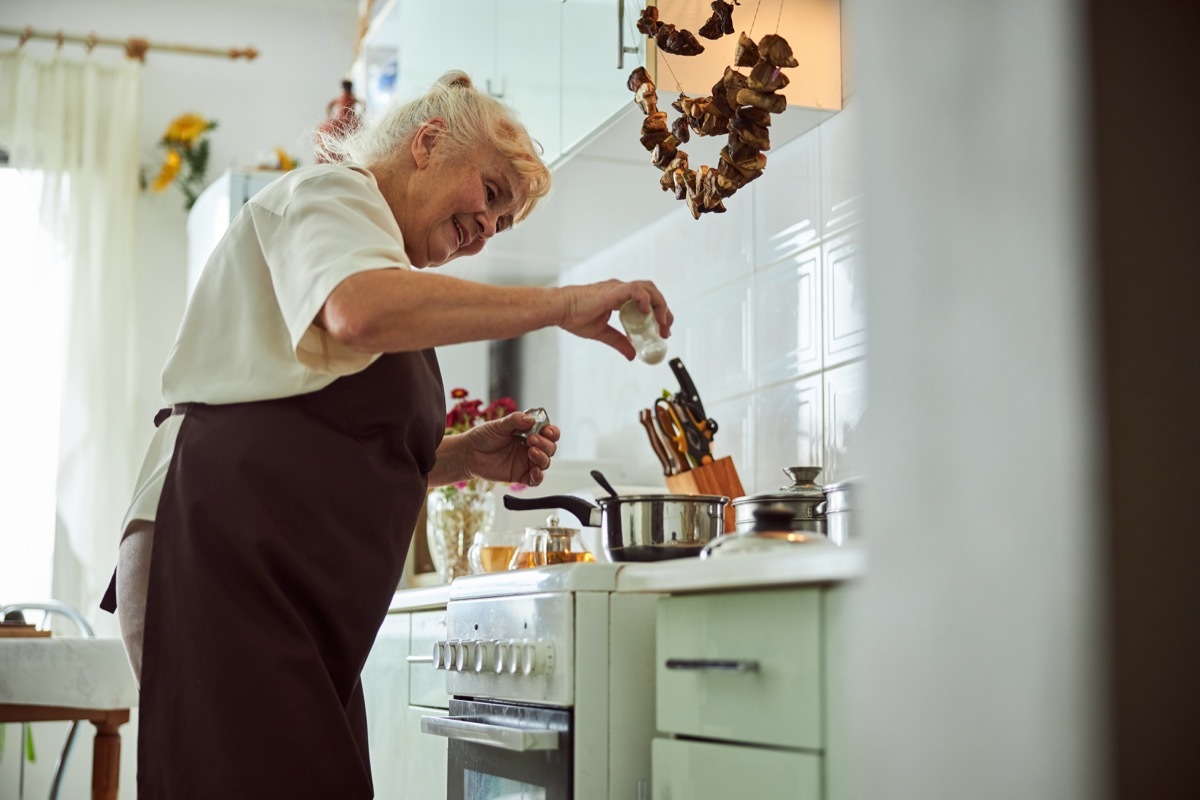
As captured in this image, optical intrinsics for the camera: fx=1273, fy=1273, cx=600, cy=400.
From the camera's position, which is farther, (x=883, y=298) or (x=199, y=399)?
(x=199, y=399)

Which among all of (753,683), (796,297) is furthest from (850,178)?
(753,683)

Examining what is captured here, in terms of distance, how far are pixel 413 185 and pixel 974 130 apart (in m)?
0.97

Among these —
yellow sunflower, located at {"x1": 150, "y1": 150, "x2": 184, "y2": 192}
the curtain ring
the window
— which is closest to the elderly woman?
the window

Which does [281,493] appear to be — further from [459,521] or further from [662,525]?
[459,521]

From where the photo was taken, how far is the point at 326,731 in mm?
1325

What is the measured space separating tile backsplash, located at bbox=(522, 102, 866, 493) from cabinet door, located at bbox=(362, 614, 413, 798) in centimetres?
63

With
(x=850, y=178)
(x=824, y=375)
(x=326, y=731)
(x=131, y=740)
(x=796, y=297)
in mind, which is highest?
(x=850, y=178)

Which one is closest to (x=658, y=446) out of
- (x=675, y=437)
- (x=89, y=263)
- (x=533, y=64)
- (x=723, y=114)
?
(x=675, y=437)

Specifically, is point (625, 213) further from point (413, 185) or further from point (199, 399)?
point (199, 399)

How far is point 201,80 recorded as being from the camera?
409 centimetres

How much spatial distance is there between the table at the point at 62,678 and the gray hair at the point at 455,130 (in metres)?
1.41

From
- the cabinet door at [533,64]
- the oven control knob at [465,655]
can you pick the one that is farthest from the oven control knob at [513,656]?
the cabinet door at [533,64]

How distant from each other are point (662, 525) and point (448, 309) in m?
0.56

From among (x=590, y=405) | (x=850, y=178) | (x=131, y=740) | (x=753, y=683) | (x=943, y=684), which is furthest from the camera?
(x=131, y=740)
